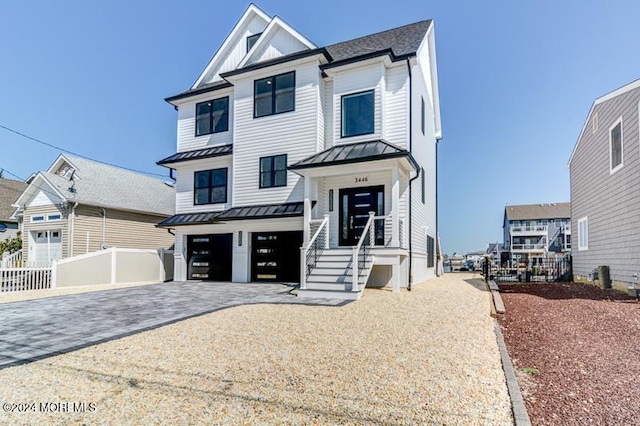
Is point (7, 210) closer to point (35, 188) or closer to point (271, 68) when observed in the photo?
point (35, 188)

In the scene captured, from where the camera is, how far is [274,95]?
15055 mm

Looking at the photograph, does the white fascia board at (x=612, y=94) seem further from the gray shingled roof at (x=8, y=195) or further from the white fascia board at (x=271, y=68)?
the gray shingled roof at (x=8, y=195)

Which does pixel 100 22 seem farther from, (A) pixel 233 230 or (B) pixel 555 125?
(B) pixel 555 125

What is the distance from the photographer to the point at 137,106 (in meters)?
34.2

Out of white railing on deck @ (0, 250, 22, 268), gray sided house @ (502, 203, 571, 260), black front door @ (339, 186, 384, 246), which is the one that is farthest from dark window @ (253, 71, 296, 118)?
gray sided house @ (502, 203, 571, 260)

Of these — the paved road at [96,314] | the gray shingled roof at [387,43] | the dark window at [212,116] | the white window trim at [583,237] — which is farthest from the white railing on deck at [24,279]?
the white window trim at [583,237]

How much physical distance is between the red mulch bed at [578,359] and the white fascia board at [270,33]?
40.7 feet

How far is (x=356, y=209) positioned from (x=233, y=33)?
10.6 metres

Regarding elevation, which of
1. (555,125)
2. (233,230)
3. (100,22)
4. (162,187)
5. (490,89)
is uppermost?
(100,22)

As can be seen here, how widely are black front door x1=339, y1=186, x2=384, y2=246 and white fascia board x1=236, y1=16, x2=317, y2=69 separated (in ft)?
20.9

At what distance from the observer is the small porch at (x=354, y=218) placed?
35.7 feet

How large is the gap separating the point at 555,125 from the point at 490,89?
392cm

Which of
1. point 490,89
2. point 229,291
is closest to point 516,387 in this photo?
point 229,291

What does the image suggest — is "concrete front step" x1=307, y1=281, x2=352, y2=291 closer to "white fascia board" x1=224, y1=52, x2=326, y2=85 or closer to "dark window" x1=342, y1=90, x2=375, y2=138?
"dark window" x1=342, y1=90, x2=375, y2=138
